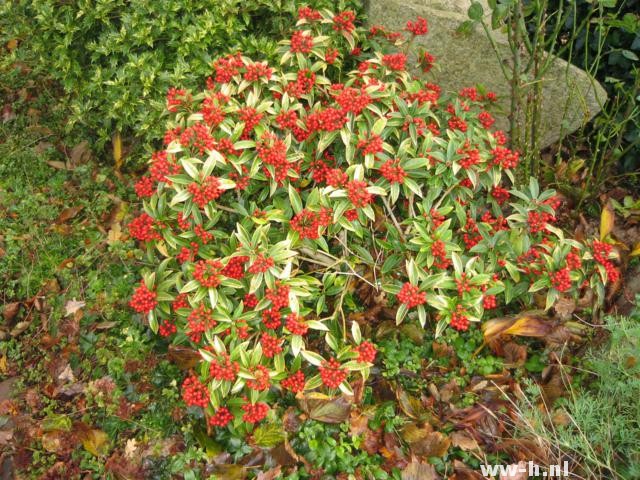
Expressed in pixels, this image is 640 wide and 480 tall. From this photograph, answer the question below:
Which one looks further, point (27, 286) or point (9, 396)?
point (27, 286)

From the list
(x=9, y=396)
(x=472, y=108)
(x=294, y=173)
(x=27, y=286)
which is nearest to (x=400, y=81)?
(x=472, y=108)

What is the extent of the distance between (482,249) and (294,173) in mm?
1091

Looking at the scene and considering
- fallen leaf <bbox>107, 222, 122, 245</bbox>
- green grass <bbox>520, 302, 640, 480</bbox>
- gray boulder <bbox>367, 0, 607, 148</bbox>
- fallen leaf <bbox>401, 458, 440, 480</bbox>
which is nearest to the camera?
green grass <bbox>520, 302, 640, 480</bbox>

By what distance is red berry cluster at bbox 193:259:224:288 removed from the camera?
8.22 ft

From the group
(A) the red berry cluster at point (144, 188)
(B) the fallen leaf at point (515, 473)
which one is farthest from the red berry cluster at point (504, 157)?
(A) the red berry cluster at point (144, 188)

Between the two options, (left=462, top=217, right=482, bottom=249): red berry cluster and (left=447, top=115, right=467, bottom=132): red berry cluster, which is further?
(left=447, top=115, right=467, bottom=132): red berry cluster

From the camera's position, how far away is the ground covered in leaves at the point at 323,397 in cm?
255

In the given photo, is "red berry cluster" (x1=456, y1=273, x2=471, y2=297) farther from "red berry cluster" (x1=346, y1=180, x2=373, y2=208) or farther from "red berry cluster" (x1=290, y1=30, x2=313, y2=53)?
"red berry cluster" (x1=290, y1=30, x2=313, y2=53)

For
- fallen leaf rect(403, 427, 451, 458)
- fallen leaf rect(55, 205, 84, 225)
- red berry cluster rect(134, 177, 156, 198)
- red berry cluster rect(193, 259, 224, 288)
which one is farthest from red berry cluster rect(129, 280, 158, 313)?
fallen leaf rect(55, 205, 84, 225)

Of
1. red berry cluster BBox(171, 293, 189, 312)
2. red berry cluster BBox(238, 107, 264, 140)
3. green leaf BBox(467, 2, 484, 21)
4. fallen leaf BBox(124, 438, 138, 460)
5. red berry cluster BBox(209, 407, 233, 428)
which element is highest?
green leaf BBox(467, 2, 484, 21)

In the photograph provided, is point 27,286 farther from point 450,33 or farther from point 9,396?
point 450,33

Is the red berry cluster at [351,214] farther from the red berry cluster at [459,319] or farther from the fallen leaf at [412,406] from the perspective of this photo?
the fallen leaf at [412,406]

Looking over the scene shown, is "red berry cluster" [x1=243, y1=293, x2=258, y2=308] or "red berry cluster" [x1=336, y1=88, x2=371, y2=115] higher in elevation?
"red berry cluster" [x1=336, y1=88, x2=371, y2=115]

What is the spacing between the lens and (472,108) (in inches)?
136
